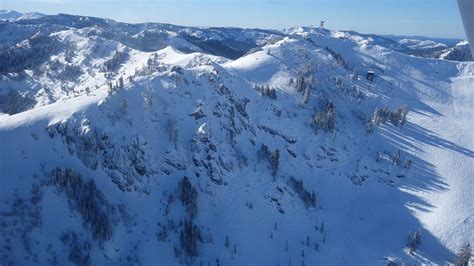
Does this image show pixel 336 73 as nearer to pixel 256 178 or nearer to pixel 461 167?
pixel 461 167

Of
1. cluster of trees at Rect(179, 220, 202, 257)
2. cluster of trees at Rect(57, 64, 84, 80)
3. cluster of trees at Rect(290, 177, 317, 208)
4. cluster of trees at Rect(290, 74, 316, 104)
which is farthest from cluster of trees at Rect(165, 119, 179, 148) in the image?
cluster of trees at Rect(57, 64, 84, 80)

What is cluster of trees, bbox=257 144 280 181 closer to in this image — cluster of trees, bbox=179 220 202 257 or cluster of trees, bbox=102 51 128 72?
cluster of trees, bbox=179 220 202 257

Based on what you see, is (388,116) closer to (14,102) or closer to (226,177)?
(226,177)

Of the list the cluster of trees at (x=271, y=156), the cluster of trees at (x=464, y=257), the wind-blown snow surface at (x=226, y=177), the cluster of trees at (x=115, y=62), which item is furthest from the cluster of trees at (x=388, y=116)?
the cluster of trees at (x=115, y=62)

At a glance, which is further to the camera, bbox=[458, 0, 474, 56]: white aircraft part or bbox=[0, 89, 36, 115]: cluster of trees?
bbox=[0, 89, 36, 115]: cluster of trees

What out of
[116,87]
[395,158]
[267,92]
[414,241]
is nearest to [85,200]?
[116,87]

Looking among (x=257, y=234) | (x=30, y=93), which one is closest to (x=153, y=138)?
(x=257, y=234)

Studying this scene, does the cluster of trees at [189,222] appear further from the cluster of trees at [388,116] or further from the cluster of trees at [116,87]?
the cluster of trees at [388,116]
